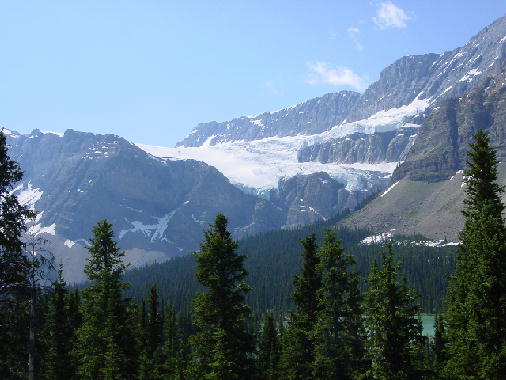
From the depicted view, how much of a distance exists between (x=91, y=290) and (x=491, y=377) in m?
32.5

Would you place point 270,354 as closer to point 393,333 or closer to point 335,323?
point 335,323

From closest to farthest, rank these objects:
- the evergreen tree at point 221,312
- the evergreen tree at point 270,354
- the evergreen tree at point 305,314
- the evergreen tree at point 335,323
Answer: the evergreen tree at point 221,312 → the evergreen tree at point 335,323 → the evergreen tree at point 305,314 → the evergreen tree at point 270,354

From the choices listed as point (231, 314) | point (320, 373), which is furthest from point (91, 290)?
point (320, 373)

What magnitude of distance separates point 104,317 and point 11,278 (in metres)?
21.9

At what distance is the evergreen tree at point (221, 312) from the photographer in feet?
120

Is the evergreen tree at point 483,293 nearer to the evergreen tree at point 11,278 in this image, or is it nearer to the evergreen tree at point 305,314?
the evergreen tree at point 305,314

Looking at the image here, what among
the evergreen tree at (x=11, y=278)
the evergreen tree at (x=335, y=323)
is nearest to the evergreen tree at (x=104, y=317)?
the evergreen tree at (x=335, y=323)

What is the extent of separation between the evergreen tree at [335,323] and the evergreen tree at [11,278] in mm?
19840

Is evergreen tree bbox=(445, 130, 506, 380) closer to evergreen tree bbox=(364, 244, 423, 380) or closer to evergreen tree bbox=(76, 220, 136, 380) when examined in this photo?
evergreen tree bbox=(364, 244, 423, 380)

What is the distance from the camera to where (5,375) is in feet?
90.0

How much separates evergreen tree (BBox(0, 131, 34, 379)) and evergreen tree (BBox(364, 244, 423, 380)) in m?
19.5

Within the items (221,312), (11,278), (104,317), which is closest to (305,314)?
(221,312)

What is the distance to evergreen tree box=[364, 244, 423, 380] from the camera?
33875 mm

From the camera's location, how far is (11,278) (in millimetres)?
27328
